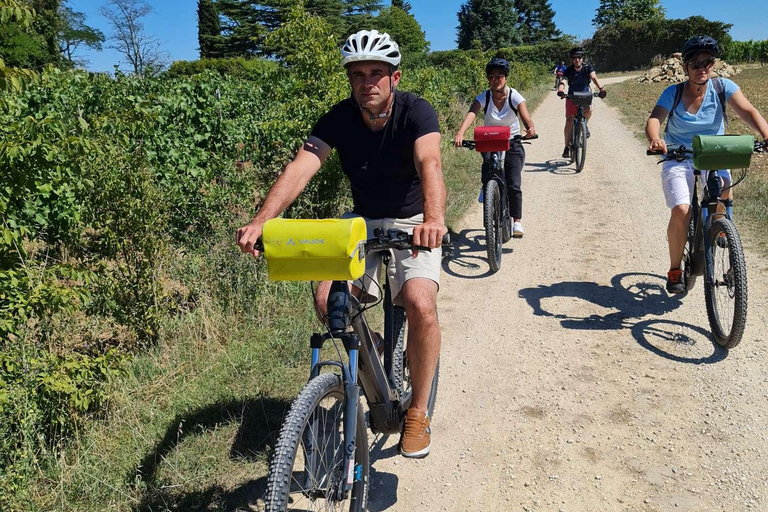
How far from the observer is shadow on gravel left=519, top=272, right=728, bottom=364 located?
4500mm

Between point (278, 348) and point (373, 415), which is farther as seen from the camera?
point (278, 348)

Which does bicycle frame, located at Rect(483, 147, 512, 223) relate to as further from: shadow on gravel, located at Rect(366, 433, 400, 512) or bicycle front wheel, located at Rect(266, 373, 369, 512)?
bicycle front wheel, located at Rect(266, 373, 369, 512)

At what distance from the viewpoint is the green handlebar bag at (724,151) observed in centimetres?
420

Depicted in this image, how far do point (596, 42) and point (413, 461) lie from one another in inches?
2432

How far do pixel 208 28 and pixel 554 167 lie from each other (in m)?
59.9

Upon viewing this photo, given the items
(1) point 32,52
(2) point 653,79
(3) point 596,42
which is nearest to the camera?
(2) point 653,79

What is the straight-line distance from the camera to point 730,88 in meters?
4.76

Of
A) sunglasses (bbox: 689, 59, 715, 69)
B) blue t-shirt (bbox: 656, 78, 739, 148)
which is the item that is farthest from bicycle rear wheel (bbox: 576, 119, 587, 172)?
sunglasses (bbox: 689, 59, 715, 69)

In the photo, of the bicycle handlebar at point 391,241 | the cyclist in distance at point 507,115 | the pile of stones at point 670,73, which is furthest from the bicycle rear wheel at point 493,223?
the pile of stones at point 670,73

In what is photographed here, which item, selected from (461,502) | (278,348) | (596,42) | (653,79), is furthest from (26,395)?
(596,42)

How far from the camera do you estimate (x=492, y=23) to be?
252 feet

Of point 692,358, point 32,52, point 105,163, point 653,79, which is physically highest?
point 32,52

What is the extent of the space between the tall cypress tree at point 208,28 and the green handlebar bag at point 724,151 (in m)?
64.3

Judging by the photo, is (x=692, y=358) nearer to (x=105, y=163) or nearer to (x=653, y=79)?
(x=105, y=163)
